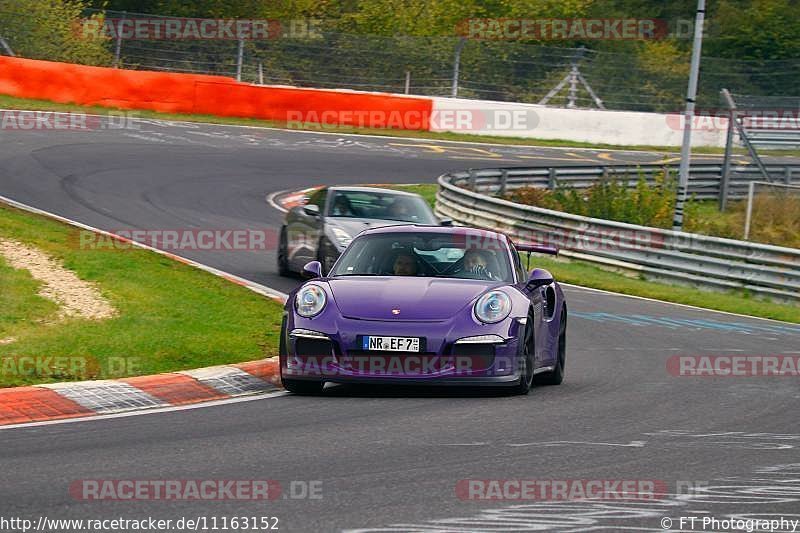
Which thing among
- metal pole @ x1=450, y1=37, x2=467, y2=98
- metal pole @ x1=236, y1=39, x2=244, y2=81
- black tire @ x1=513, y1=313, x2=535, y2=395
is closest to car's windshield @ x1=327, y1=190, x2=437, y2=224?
black tire @ x1=513, y1=313, x2=535, y2=395

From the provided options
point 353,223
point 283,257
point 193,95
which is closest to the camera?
point 353,223

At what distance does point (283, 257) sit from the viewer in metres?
19.2

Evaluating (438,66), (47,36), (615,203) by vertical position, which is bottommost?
(615,203)

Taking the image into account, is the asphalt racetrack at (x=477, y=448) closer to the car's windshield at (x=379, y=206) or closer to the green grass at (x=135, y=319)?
the green grass at (x=135, y=319)

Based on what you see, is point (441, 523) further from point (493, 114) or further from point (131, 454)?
point (493, 114)

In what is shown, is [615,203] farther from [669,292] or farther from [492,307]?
[492,307]

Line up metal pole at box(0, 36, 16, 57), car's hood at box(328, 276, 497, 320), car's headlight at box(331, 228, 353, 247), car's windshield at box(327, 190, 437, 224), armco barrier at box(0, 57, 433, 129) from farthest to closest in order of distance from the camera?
metal pole at box(0, 36, 16, 57), armco barrier at box(0, 57, 433, 129), car's windshield at box(327, 190, 437, 224), car's headlight at box(331, 228, 353, 247), car's hood at box(328, 276, 497, 320)

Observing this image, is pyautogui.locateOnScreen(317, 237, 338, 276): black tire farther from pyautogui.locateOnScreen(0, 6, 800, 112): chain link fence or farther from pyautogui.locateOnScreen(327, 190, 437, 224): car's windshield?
pyautogui.locateOnScreen(0, 6, 800, 112): chain link fence

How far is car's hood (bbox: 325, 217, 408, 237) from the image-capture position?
17.7 m

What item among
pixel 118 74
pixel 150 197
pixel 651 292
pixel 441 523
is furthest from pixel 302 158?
pixel 441 523

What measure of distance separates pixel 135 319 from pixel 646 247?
42.3ft

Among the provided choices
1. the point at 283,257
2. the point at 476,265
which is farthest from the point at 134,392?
the point at 283,257

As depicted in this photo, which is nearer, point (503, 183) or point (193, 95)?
point (503, 183)

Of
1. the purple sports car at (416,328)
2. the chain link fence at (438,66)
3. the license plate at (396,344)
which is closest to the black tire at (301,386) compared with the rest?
the purple sports car at (416,328)
